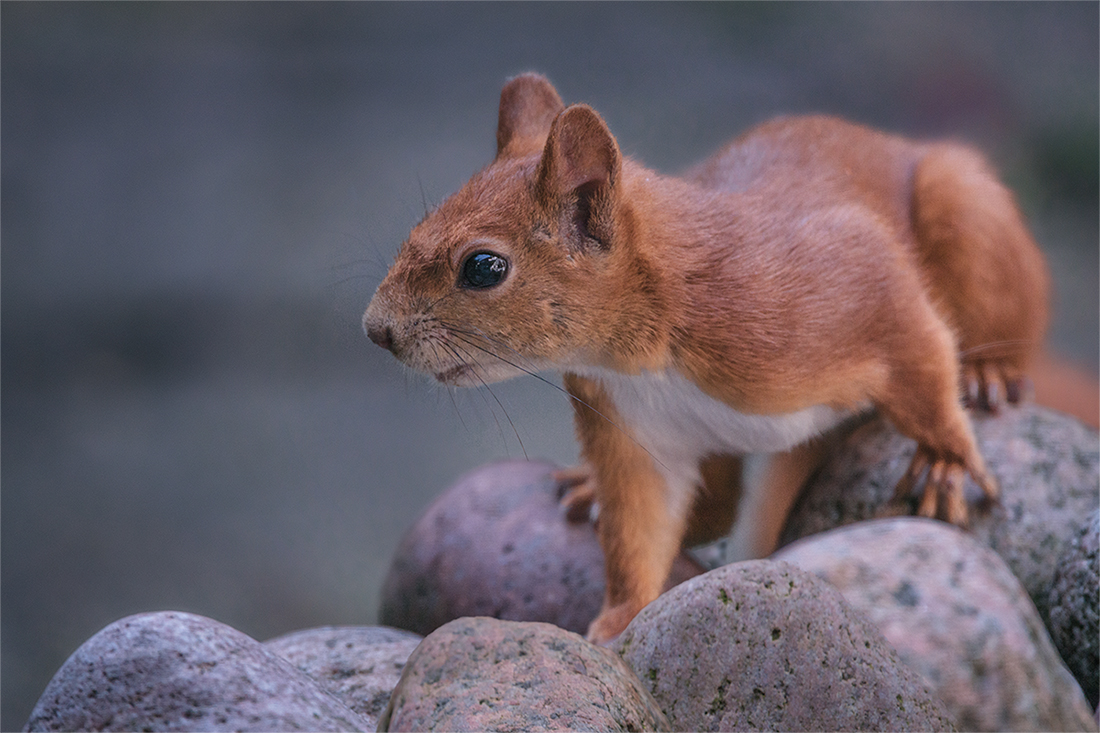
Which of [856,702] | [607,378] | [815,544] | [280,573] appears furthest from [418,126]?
[856,702]

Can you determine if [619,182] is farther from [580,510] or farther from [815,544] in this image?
[580,510]

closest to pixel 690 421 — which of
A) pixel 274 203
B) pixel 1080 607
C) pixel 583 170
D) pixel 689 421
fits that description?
pixel 689 421

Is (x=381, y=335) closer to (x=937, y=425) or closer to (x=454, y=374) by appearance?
(x=454, y=374)

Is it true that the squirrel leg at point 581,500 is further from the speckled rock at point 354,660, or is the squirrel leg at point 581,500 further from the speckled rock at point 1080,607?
the speckled rock at point 1080,607

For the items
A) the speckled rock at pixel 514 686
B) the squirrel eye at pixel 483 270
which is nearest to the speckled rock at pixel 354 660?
the speckled rock at pixel 514 686

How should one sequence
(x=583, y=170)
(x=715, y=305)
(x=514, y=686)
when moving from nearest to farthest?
(x=514, y=686)
(x=583, y=170)
(x=715, y=305)

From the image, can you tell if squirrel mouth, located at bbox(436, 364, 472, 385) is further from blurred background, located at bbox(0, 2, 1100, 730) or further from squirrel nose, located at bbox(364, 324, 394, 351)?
blurred background, located at bbox(0, 2, 1100, 730)

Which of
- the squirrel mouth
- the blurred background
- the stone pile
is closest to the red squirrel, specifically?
the squirrel mouth
